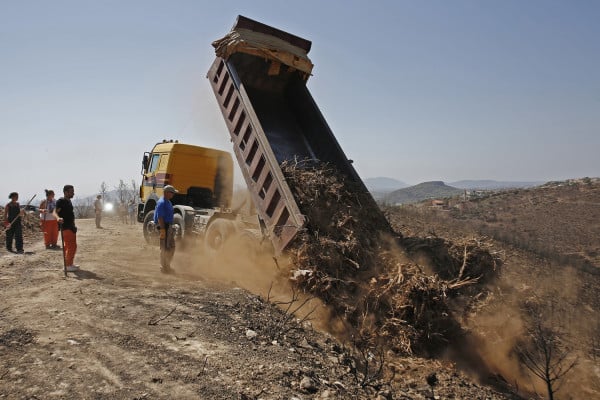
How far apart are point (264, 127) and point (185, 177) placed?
12.7 ft

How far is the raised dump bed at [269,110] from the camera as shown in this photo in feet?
21.1

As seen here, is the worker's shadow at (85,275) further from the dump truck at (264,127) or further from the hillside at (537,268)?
the hillside at (537,268)

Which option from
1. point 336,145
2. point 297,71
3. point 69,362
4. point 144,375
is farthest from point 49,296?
point 297,71

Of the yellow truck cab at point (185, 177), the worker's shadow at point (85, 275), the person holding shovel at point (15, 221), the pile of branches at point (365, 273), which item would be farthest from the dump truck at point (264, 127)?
the person holding shovel at point (15, 221)

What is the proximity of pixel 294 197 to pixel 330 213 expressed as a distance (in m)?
0.60

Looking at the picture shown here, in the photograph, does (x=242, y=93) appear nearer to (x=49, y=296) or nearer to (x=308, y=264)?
(x=308, y=264)

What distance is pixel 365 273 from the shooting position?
5.00 m

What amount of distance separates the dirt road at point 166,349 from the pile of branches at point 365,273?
376 mm

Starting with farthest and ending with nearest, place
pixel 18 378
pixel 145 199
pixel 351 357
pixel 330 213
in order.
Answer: pixel 145 199 → pixel 330 213 → pixel 351 357 → pixel 18 378

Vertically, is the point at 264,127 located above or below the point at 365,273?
above

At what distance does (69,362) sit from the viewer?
3131 mm

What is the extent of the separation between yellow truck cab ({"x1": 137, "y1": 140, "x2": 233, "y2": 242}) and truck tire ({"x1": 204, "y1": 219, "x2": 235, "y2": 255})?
2.01 metres

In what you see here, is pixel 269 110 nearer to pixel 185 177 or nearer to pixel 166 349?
pixel 185 177

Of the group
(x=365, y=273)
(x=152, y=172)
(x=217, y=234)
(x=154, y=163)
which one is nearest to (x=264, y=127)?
(x=217, y=234)
